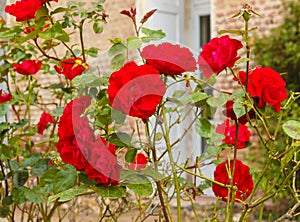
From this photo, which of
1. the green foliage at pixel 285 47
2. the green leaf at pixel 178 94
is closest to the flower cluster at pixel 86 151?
the green leaf at pixel 178 94

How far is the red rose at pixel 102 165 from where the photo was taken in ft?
3.48

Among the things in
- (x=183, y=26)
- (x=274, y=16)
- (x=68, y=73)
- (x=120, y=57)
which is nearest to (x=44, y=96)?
(x=183, y=26)

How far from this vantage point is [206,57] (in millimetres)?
1166

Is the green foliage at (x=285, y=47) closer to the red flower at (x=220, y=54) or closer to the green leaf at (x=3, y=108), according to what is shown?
the green leaf at (x=3, y=108)

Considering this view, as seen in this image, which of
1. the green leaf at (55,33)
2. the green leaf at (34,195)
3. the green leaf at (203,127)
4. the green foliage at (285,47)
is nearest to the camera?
the green leaf at (203,127)

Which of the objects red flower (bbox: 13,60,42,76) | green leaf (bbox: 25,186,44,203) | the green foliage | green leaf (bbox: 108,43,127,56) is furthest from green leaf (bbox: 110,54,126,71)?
the green foliage

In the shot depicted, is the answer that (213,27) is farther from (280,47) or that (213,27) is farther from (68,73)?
(68,73)

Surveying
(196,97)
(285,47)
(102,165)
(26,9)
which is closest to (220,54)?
(196,97)

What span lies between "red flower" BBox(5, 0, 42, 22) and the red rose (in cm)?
62

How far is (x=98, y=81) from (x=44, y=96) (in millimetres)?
5810

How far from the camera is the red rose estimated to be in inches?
41.7

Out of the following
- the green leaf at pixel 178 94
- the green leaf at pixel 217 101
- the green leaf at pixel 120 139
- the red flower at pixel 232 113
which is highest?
the green leaf at pixel 217 101

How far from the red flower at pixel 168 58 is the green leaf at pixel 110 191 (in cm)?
22

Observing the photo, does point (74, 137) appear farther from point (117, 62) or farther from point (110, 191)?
point (117, 62)
